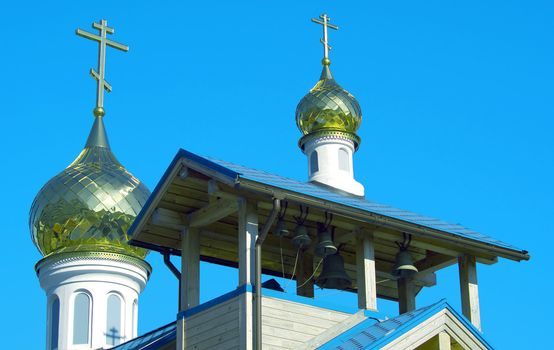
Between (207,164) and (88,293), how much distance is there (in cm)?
Result: 954

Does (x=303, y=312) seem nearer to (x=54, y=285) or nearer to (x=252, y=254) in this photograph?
(x=252, y=254)

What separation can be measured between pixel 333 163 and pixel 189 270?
600 centimetres

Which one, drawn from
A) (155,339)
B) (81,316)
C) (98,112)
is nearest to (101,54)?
(98,112)

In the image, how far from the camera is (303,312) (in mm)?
17078

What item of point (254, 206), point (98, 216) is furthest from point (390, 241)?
point (98, 216)

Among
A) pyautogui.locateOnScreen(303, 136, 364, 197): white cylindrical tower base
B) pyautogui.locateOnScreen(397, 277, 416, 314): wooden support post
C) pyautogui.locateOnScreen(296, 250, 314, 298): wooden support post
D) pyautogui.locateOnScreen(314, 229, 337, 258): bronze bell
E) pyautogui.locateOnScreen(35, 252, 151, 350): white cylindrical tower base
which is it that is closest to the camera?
Answer: pyautogui.locateOnScreen(314, 229, 337, 258): bronze bell

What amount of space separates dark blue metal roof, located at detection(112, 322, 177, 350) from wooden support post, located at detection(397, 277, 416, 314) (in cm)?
301

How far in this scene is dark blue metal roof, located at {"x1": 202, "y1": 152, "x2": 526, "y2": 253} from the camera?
56.6 ft

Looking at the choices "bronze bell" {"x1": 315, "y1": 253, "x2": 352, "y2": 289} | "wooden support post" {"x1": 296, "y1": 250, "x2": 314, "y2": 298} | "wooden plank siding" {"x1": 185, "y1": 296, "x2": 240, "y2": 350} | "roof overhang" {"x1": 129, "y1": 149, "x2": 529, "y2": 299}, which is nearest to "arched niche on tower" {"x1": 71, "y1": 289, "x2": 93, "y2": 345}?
"roof overhang" {"x1": 129, "y1": 149, "x2": 529, "y2": 299}

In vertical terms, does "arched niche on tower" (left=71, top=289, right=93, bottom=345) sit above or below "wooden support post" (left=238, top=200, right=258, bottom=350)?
above

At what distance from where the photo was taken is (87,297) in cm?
2645

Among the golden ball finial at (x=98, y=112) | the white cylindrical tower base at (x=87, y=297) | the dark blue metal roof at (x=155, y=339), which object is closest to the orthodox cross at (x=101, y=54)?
the golden ball finial at (x=98, y=112)

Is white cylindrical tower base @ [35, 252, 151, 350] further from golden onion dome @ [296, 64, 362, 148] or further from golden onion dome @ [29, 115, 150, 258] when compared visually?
golden onion dome @ [296, 64, 362, 148]

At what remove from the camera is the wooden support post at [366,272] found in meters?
17.8
